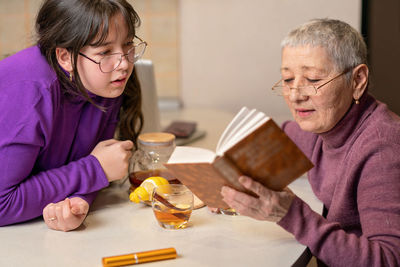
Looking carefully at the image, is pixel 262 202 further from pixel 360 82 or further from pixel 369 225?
pixel 360 82

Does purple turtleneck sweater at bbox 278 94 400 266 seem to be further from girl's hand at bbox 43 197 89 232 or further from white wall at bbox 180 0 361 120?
white wall at bbox 180 0 361 120

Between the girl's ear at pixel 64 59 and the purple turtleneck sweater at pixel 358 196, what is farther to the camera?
the girl's ear at pixel 64 59

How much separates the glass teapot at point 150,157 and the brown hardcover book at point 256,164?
32 centimetres

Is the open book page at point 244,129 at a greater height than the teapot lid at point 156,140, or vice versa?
the open book page at point 244,129

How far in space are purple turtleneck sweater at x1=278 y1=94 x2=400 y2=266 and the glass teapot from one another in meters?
0.44

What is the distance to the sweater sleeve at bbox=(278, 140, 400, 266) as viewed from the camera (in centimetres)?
105

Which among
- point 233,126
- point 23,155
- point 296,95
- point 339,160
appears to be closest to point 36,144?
point 23,155

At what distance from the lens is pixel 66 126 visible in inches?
53.9

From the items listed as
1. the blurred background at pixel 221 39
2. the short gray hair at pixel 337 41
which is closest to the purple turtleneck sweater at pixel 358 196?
the short gray hair at pixel 337 41

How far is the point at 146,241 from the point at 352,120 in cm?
59

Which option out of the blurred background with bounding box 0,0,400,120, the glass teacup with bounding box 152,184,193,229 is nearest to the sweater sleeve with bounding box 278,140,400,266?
the glass teacup with bounding box 152,184,193,229

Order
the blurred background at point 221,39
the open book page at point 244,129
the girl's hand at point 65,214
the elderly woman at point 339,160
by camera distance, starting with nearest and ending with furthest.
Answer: the open book page at point 244,129 → the elderly woman at point 339,160 → the girl's hand at point 65,214 → the blurred background at point 221,39

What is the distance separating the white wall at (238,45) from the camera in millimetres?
2781

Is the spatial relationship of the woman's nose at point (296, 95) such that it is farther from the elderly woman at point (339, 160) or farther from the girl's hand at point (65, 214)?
the girl's hand at point (65, 214)
